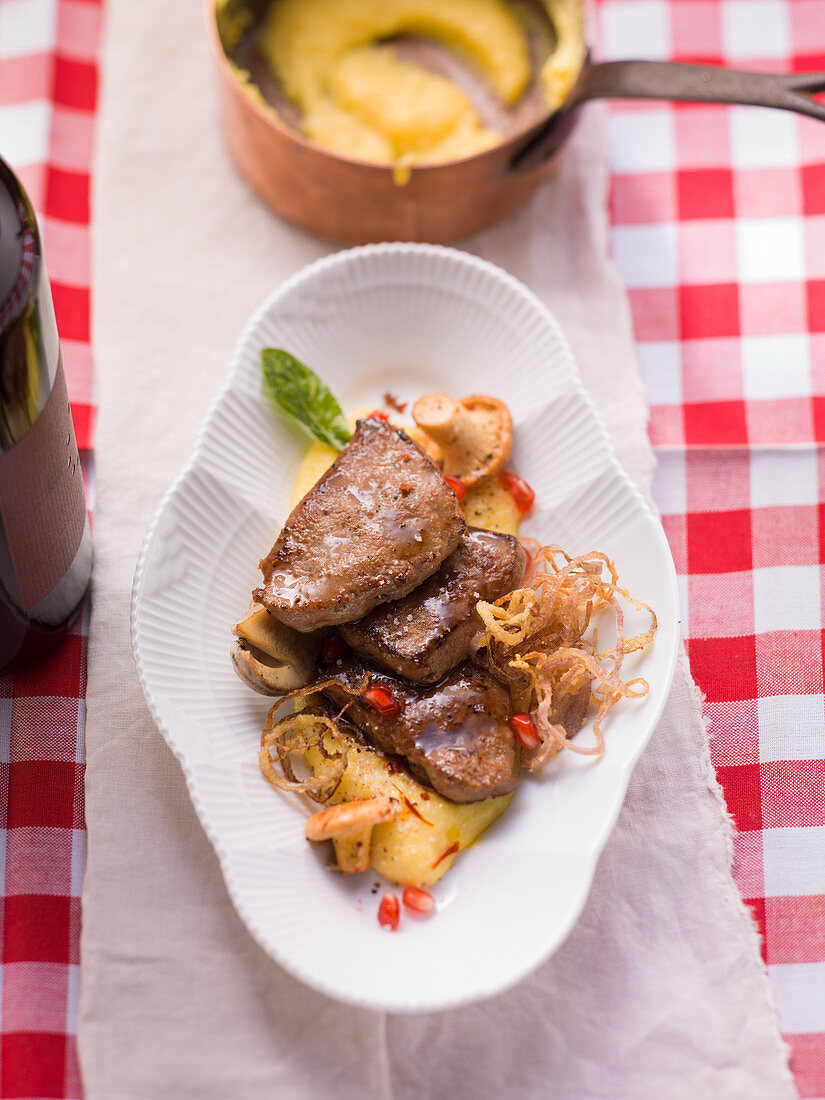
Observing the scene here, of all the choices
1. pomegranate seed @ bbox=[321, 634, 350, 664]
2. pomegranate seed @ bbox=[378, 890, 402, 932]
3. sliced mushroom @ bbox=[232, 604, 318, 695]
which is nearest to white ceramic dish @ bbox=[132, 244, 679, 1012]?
pomegranate seed @ bbox=[378, 890, 402, 932]

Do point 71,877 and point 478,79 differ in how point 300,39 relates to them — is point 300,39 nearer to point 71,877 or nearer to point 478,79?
point 478,79

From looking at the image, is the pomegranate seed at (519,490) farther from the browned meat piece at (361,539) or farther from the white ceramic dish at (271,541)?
the browned meat piece at (361,539)

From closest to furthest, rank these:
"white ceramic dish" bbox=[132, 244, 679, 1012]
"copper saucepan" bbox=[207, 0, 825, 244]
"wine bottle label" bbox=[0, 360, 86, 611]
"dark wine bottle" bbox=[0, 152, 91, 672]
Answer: "dark wine bottle" bbox=[0, 152, 91, 672] → "wine bottle label" bbox=[0, 360, 86, 611] → "white ceramic dish" bbox=[132, 244, 679, 1012] → "copper saucepan" bbox=[207, 0, 825, 244]

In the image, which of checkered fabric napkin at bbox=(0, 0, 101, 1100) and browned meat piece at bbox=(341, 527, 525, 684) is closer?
browned meat piece at bbox=(341, 527, 525, 684)

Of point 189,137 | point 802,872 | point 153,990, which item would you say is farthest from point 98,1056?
point 189,137

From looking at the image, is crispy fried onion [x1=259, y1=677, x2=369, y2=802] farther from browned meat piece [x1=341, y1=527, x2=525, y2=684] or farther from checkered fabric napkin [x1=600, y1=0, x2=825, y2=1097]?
checkered fabric napkin [x1=600, y1=0, x2=825, y2=1097]

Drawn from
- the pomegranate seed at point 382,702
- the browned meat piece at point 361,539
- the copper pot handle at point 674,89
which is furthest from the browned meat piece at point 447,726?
the copper pot handle at point 674,89
